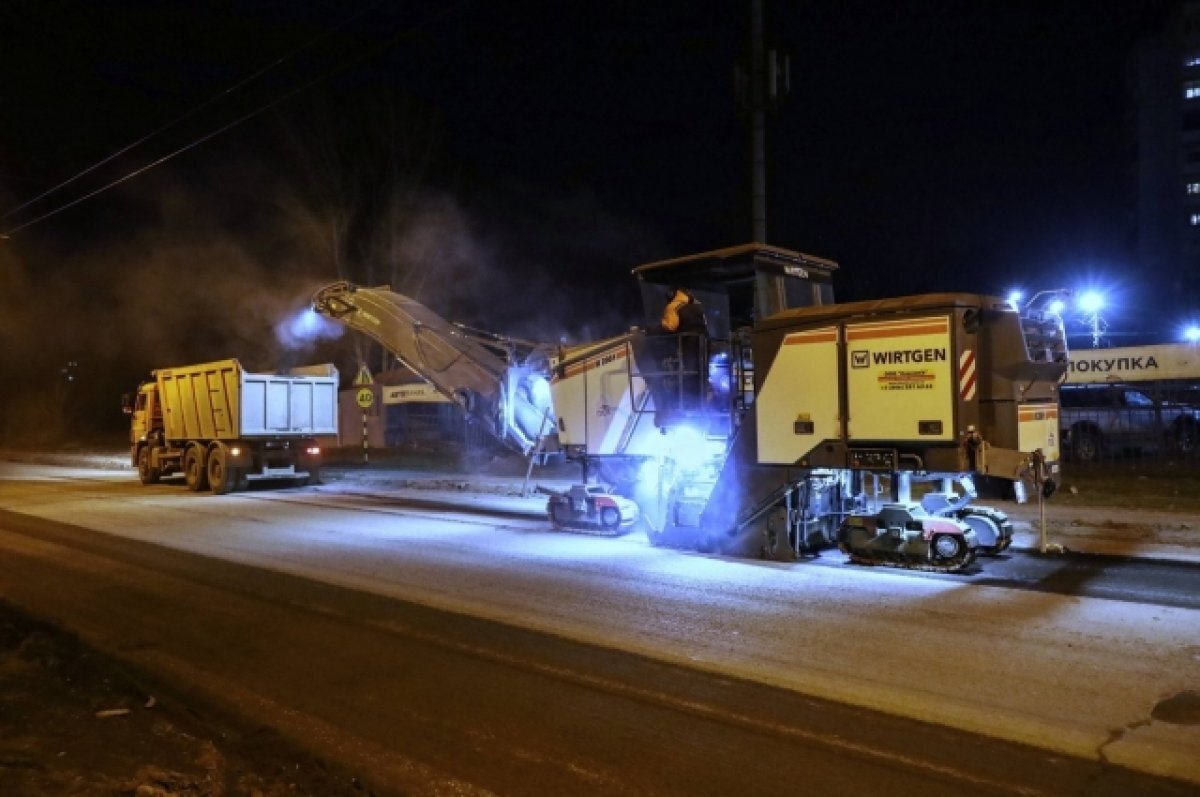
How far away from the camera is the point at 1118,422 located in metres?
19.2

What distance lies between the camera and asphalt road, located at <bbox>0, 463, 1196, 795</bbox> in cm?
434

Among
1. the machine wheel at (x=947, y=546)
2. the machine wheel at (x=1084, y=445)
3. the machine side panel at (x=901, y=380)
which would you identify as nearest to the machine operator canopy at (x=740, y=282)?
the machine side panel at (x=901, y=380)

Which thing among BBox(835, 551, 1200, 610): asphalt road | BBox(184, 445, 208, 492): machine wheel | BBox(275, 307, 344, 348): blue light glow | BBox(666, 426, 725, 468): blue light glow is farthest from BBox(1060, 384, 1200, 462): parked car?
BBox(184, 445, 208, 492): machine wheel

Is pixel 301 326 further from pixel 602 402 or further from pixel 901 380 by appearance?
pixel 901 380

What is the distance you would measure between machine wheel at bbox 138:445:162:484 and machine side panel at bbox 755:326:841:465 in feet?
59.1

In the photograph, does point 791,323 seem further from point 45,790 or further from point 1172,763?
point 45,790

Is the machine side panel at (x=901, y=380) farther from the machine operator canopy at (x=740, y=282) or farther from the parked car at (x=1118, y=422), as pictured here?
the parked car at (x=1118, y=422)

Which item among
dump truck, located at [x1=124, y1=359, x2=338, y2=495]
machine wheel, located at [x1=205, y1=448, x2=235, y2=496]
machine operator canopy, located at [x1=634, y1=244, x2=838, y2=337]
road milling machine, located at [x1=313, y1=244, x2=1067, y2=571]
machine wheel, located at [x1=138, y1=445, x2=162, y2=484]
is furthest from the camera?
machine wheel, located at [x1=138, y1=445, x2=162, y2=484]

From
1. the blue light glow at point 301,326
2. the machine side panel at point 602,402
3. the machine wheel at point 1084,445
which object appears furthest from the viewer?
the blue light glow at point 301,326

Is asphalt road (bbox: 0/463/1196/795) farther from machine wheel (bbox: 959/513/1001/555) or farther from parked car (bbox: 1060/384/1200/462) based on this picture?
parked car (bbox: 1060/384/1200/462)

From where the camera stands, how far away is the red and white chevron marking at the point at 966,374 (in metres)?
8.15

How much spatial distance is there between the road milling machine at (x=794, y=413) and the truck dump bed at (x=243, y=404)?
29.9 feet

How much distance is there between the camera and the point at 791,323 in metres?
9.22

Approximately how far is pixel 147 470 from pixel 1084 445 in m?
21.9
